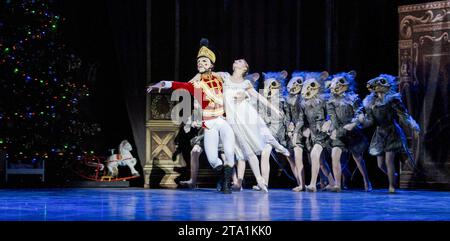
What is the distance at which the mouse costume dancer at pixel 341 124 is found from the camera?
9344mm

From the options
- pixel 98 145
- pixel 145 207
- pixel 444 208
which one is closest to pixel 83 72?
pixel 98 145

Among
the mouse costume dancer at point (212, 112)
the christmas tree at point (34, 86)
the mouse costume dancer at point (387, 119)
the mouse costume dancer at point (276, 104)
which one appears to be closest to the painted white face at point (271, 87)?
the mouse costume dancer at point (276, 104)

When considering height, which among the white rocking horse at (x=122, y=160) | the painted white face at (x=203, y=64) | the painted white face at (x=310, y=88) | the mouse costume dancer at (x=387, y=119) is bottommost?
the white rocking horse at (x=122, y=160)

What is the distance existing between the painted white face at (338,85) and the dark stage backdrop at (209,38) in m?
1.44

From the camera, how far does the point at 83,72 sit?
10.8 m

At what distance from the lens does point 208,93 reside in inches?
352

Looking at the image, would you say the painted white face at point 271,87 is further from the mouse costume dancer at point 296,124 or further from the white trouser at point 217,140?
the white trouser at point 217,140

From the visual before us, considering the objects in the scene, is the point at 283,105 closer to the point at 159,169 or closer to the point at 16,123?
the point at 159,169

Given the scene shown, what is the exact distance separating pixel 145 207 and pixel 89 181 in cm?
377

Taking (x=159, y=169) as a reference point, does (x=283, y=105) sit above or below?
above

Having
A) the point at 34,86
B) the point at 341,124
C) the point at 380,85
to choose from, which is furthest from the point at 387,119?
the point at 34,86

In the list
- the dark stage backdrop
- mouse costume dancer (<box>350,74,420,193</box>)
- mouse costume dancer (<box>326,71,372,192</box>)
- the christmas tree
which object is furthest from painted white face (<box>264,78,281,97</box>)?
the christmas tree

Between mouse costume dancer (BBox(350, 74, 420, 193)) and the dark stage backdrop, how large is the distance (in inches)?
57.1
